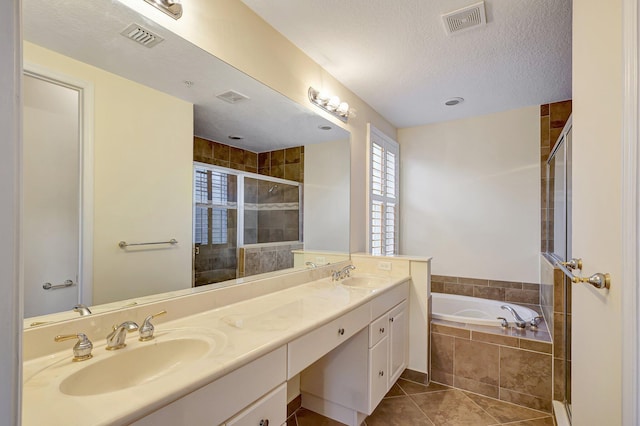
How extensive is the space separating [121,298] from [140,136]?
65 centimetres

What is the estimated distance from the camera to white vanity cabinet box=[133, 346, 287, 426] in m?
0.78

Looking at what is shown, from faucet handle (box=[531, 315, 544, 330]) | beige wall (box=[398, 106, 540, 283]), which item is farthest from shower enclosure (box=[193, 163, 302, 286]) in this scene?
beige wall (box=[398, 106, 540, 283])

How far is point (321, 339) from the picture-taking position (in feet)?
4.42

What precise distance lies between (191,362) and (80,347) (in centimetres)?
34

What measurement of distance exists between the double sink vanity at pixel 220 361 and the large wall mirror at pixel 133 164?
0.11m

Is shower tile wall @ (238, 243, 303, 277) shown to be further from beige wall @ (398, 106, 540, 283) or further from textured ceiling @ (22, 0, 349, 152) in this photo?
beige wall @ (398, 106, 540, 283)

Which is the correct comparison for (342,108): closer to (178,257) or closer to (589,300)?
(178,257)

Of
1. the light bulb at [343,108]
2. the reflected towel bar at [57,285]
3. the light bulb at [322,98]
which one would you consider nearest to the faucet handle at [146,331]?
the reflected towel bar at [57,285]

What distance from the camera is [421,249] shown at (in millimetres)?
3611

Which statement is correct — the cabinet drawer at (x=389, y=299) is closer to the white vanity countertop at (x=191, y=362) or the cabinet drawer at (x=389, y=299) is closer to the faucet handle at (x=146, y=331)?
the white vanity countertop at (x=191, y=362)

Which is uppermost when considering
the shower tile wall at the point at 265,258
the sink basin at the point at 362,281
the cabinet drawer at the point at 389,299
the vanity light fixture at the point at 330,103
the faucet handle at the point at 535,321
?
the vanity light fixture at the point at 330,103

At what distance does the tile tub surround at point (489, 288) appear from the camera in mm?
3027

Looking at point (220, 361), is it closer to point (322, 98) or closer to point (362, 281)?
point (362, 281)

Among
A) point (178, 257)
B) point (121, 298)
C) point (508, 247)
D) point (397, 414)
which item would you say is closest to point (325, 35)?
point (178, 257)
